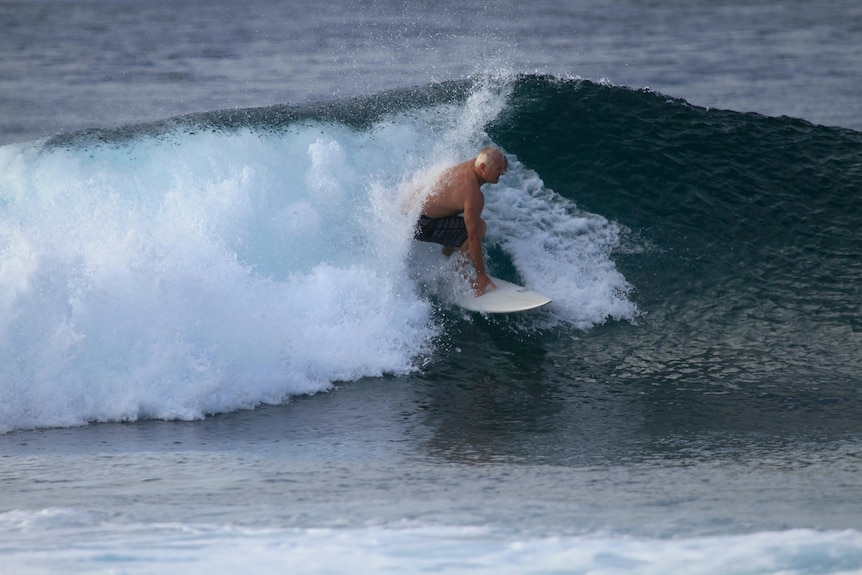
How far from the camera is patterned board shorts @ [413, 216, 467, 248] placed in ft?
24.7

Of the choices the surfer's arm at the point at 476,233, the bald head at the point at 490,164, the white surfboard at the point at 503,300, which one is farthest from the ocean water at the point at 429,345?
the bald head at the point at 490,164

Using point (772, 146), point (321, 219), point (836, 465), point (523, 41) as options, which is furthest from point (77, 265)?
point (523, 41)

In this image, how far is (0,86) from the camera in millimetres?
20609

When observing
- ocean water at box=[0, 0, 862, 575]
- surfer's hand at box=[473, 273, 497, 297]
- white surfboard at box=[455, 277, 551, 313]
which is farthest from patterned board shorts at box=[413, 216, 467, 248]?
white surfboard at box=[455, 277, 551, 313]

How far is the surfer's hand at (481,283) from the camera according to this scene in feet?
24.5

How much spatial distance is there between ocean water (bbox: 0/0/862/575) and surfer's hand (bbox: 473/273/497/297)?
0.25m

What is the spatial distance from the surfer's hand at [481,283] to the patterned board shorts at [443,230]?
0.31m

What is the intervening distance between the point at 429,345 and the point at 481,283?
650mm

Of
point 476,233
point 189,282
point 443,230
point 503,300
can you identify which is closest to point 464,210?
point 476,233

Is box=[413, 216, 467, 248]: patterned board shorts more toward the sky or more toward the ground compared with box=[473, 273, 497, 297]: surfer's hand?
more toward the sky

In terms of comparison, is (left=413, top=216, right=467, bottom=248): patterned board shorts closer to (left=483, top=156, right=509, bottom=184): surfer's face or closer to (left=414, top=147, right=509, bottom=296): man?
(left=414, top=147, right=509, bottom=296): man

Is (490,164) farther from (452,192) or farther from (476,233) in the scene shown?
(476,233)

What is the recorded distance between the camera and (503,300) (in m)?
7.43

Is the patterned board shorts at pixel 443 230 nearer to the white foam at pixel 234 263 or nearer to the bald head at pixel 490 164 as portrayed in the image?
the white foam at pixel 234 263
